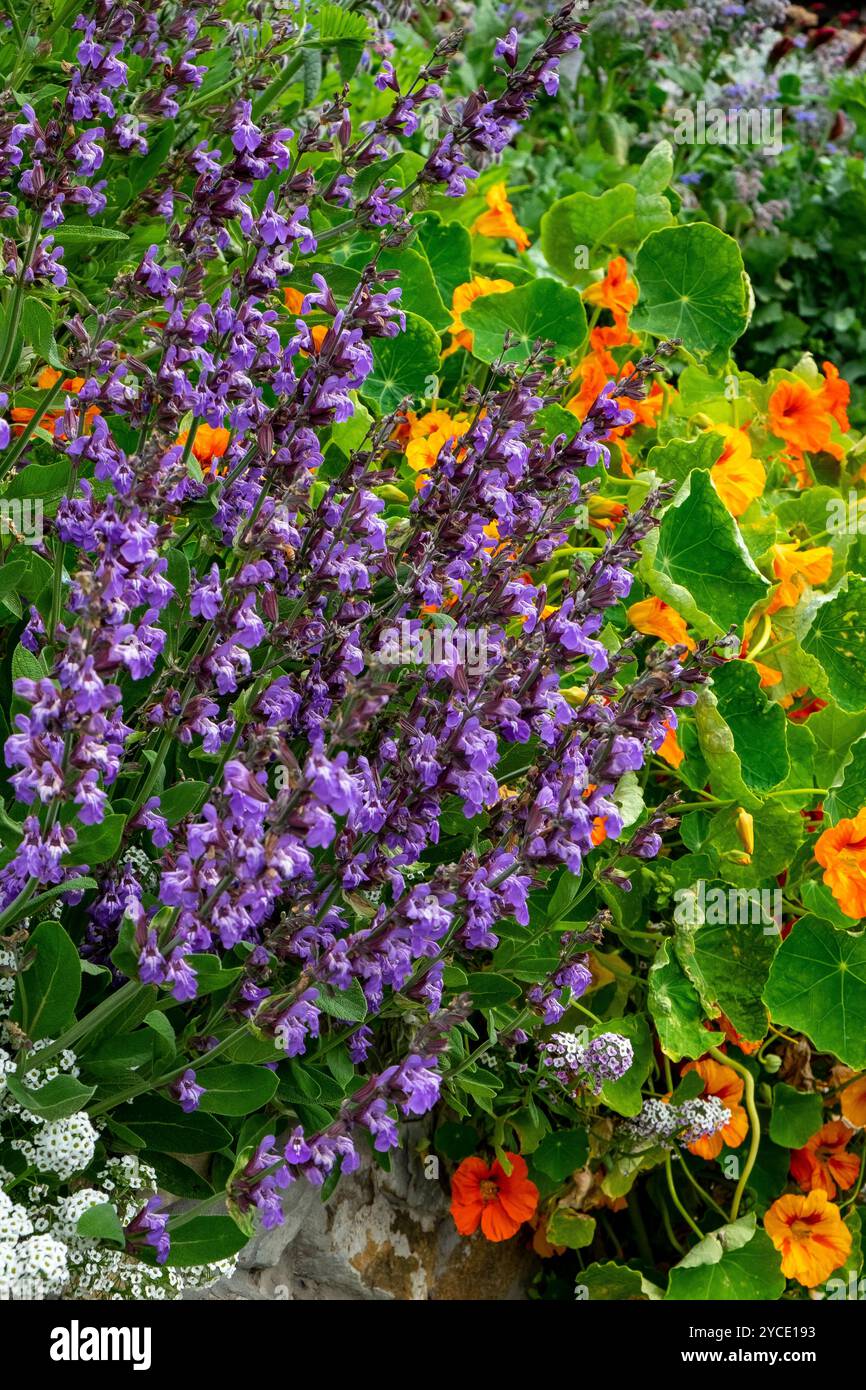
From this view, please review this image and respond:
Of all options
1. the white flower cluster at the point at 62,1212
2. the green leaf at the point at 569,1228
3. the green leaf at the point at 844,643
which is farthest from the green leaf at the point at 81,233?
the green leaf at the point at 569,1228

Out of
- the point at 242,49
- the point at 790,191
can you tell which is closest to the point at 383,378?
the point at 242,49

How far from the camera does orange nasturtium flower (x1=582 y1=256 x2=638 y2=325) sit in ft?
8.49

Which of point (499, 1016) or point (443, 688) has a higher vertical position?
point (443, 688)

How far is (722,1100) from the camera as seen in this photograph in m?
2.08

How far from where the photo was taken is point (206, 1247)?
55.7 inches

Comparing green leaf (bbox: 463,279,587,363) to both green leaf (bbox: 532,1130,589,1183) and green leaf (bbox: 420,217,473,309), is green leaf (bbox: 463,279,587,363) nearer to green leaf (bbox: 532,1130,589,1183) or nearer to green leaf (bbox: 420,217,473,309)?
green leaf (bbox: 420,217,473,309)

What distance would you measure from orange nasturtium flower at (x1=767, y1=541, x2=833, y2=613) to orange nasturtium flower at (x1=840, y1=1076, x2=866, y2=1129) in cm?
77

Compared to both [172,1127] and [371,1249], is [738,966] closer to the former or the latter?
[371,1249]

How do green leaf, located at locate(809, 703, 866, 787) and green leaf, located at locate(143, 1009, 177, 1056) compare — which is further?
green leaf, located at locate(809, 703, 866, 787)

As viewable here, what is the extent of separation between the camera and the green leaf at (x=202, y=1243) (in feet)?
4.62

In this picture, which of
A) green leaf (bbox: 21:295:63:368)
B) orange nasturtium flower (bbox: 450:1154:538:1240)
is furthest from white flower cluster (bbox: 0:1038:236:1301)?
green leaf (bbox: 21:295:63:368)

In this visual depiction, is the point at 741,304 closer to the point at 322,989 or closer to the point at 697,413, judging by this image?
the point at 697,413

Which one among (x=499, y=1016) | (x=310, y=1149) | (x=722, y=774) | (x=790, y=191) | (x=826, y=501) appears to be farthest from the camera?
(x=790, y=191)
